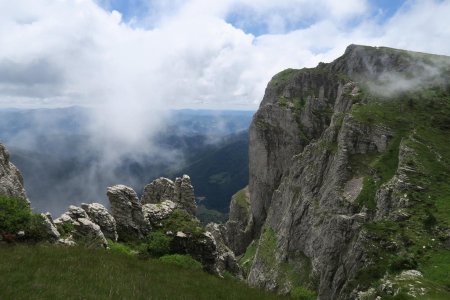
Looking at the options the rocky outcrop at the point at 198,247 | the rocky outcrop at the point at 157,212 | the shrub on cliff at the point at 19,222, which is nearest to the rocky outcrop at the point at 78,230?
the shrub on cliff at the point at 19,222

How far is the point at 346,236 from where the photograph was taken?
79750mm

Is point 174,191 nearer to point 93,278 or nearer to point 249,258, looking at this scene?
point 93,278

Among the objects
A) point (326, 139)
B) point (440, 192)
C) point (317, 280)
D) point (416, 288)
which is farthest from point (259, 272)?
point (416, 288)

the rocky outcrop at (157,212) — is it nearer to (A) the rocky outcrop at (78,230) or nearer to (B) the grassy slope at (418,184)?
(A) the rocky outcrop at (78,230)

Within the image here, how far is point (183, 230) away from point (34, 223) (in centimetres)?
1823

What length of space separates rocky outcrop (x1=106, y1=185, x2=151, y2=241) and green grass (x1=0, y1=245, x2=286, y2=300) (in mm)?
18154

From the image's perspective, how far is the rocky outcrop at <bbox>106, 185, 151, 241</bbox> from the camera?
156 ft

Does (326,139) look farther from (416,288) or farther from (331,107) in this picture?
(416,288)

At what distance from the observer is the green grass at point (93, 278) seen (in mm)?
18875

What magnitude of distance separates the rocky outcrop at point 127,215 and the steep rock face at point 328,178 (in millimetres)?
31209

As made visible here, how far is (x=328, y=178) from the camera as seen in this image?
4215 inches

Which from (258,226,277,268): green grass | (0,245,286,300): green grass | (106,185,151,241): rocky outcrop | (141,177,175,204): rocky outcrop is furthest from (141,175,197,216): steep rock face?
(0,245,286,300): green grass

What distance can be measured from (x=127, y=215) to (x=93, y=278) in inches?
1067

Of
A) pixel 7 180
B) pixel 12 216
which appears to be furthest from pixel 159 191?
pixel 12 216
